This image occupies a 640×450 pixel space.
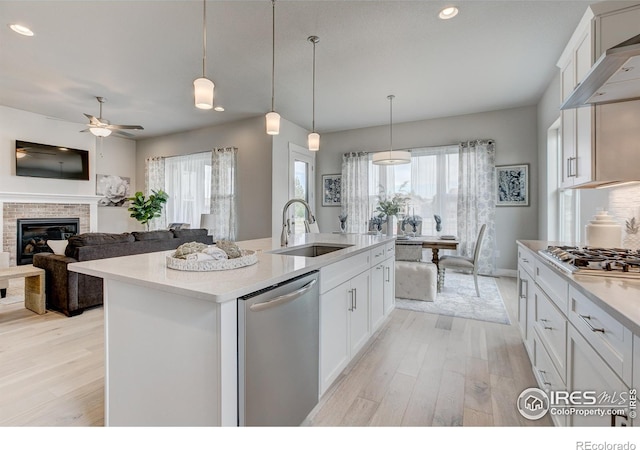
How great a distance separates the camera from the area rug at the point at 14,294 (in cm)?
356

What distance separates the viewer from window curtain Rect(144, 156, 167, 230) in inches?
270

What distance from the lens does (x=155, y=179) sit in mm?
6945

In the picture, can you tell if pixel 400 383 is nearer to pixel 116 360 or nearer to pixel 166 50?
pixel 116 360

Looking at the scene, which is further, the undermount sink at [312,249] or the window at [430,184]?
the window at [430,184]

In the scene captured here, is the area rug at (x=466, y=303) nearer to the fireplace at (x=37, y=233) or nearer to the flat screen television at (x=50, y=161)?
the fireplace at (x=37, y=233)

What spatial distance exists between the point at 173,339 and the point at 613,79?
7.65 feet

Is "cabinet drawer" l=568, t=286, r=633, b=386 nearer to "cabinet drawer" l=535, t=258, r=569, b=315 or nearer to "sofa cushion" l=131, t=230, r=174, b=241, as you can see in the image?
"cabinet drawer" l=535, t=258, r=569, b=315

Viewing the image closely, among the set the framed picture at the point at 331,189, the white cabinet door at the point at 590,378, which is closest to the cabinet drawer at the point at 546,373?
the white cabinet door at the point at 590,378

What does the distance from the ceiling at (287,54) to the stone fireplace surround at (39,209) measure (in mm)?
1599

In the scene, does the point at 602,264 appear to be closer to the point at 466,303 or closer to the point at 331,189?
the point at 466,303

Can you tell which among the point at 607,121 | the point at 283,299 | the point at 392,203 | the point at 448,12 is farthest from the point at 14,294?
the point at 607,121

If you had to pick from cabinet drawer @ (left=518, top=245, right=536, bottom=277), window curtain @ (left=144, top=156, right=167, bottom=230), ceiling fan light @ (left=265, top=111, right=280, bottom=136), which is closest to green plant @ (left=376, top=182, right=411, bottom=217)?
cabinet drawer @ (left=518, top=245, right=536, bottom=277)

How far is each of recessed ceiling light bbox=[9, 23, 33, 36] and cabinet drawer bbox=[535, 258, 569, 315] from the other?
4.75 meters

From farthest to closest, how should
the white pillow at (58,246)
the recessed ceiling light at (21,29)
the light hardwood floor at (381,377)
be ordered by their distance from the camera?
1. the white pillow at (58,246)
2. the recessed ceiling light at (21,29)
3. the light hardwood floor at (381,377)
